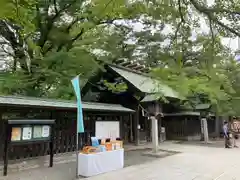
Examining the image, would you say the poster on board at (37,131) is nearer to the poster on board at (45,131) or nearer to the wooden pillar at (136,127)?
the poster on board at (45,131)

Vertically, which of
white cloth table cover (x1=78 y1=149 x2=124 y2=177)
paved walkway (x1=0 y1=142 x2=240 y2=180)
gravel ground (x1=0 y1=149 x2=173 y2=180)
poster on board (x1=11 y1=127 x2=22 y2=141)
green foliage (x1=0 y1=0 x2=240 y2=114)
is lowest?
paved walkway (x1=0 y1=142 x2=240 y2=180)

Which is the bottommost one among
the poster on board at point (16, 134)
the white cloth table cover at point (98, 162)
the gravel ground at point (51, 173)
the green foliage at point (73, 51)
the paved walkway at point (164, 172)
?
the paved walkway at point (164, 172)

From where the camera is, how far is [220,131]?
24.9 meters

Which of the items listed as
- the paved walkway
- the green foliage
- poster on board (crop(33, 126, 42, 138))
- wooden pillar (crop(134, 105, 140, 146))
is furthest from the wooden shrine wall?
wooden pillar (crop(134, 105, 140, 146))

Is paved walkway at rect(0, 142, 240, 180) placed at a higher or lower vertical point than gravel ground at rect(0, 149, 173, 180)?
lower

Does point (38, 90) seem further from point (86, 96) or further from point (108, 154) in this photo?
point (108, 154)

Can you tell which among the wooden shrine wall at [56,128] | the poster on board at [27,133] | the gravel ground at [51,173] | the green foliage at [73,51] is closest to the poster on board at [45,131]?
the poster on board at [27,133]

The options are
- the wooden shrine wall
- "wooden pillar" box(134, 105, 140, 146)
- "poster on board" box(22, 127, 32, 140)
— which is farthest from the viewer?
"wooden pillar" box(134, 105, 140, 146)

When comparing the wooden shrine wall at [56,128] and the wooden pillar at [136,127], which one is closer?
the wooden shrine wall at [56,128]

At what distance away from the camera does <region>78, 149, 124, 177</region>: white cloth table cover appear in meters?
7.60

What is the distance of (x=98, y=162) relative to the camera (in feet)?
25.9

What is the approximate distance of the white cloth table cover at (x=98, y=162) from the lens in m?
7.60

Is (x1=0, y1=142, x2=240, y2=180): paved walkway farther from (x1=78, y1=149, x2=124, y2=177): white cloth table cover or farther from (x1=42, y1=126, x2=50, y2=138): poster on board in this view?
(x1=42, y1=126, x2=50, y2=138): poster on board

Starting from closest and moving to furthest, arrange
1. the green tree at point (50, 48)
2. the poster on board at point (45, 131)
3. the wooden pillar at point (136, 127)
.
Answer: the poster on board at point (45, 131)
the green tree at point (50, 48)
the wooden pillar at point (136, 127)
